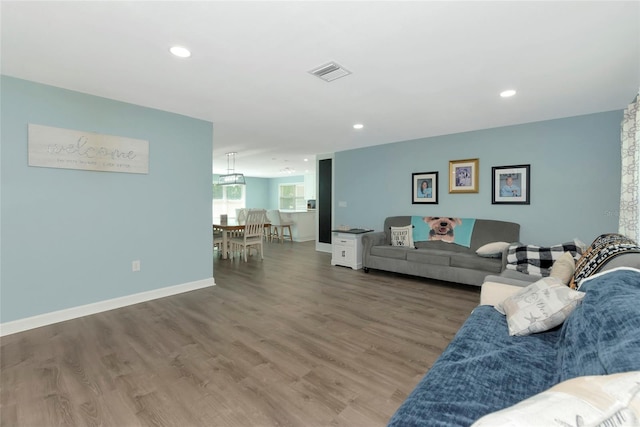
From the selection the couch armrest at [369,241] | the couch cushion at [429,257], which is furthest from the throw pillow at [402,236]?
the couch cushion at [429,257]

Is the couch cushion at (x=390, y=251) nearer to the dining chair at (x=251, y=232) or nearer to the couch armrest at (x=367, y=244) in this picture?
the couch armrest at (x=367, y=244)

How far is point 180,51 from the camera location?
7.10ft

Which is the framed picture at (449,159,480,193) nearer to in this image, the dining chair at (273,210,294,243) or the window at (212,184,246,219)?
the dining chair at (273,210,294,243)

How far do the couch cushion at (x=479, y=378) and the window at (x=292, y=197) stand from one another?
1102 cm

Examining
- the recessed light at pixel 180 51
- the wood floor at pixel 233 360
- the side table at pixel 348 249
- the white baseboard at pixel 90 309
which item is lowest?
A: the wood floor at pixel 233 360

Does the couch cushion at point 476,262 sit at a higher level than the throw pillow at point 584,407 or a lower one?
lower

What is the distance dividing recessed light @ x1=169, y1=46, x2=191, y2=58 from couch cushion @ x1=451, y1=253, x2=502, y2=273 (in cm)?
382

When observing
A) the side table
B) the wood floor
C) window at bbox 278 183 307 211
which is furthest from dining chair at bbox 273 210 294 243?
the wood floor

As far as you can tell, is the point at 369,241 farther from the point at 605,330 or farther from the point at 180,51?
the point at 605,330

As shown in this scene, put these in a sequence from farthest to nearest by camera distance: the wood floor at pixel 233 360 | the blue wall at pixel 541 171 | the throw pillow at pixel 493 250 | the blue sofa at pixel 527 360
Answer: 1. the throw pillow at pixel 493 250
2. the blue wall at pixel 541 171
3. the wood floor at pixel 233 360
4. the blue sofa at pixel 527 360

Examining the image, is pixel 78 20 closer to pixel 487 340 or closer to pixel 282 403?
pixel 282 403

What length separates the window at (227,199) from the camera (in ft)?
39.5

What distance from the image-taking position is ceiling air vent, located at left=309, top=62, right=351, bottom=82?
2.39 m

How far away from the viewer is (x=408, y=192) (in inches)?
207
